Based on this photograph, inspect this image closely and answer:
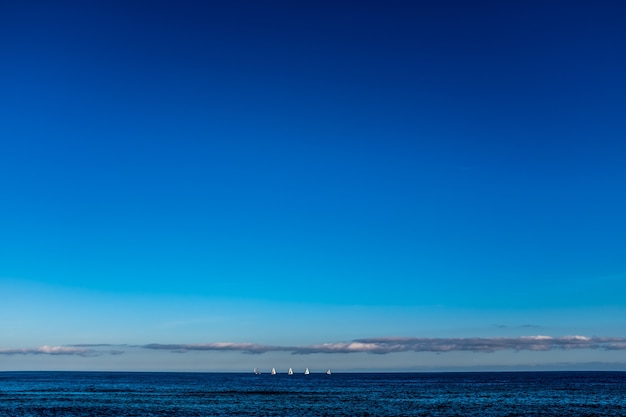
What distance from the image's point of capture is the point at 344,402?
327 feet

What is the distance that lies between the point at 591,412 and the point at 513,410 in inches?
384

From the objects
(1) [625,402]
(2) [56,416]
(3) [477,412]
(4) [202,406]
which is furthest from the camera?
(1) [625,402]

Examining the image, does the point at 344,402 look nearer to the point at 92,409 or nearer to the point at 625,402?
the point at 92,409

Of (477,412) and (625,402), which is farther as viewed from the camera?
(625,402)

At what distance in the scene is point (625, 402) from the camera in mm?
99062

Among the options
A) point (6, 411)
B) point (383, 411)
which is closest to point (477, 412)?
point (383, 411)

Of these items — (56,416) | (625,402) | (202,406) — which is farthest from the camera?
(625,402)

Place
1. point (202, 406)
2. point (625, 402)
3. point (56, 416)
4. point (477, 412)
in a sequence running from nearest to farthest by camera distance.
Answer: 1. point (56, 416)
2. point (477, 412)
3. point (202, 406)
4. point (625, 402)

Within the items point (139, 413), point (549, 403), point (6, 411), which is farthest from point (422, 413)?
point (6, 411)

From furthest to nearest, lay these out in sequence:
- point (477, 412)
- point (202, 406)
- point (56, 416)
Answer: point (202, 406), point (477, 412), point (56, 416)

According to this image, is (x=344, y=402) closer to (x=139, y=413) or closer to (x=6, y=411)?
(x=139, y=413)

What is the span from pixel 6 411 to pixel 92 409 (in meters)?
10.6

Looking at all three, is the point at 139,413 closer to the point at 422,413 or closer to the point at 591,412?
the point at 422,413

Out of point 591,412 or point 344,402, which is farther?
point 344,402
